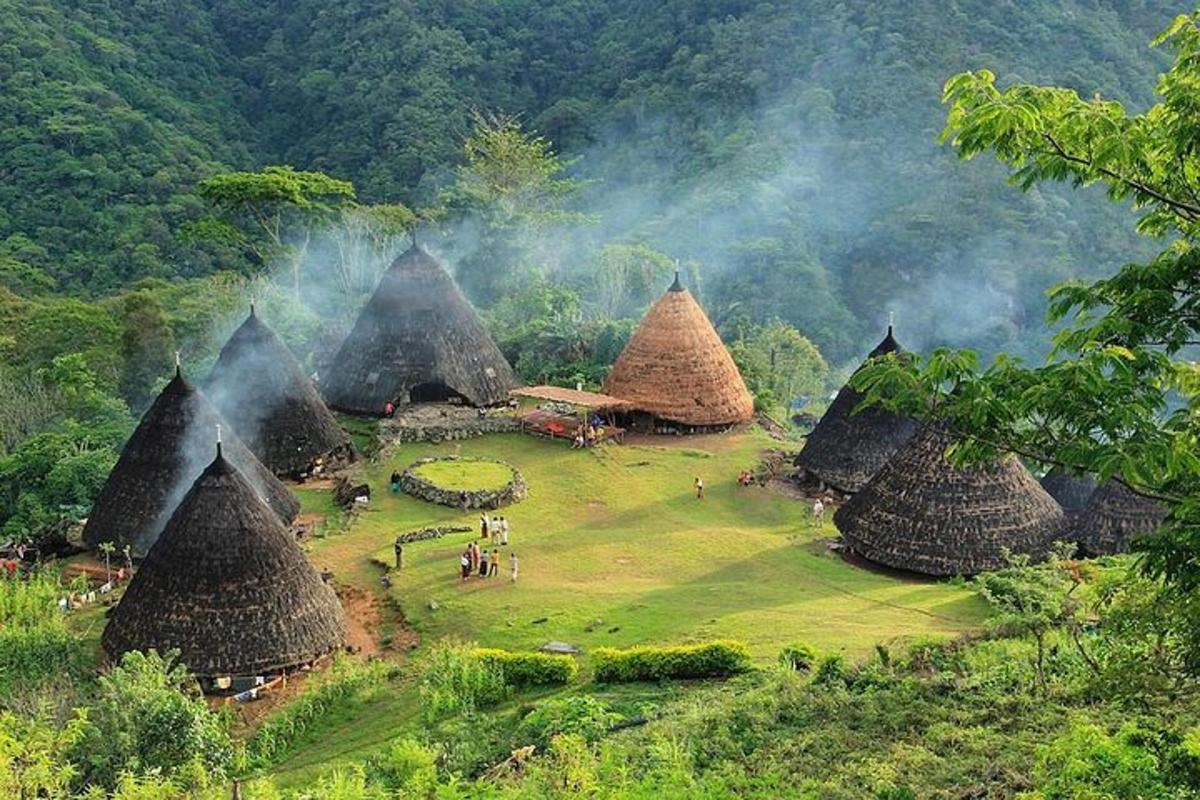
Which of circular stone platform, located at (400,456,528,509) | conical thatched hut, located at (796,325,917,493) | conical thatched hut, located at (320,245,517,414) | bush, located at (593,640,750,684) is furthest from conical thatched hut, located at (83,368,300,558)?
conical thatched hut, located at (796,325,917,493)

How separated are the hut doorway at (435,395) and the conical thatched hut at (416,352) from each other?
→ 0.02 m

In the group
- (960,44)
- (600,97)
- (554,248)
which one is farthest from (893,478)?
(600,97)

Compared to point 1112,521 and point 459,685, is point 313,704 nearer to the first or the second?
point 459,685

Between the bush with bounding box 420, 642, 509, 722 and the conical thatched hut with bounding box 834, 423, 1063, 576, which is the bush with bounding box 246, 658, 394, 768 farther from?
the conical thatched hut with bounding box 834, 423, 1063, 576

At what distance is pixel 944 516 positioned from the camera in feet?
72.7

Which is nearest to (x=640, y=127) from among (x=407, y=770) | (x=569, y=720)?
(x=569, y=720)

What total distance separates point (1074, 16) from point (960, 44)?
462 cm

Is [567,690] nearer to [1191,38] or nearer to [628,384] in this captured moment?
[1191,38]

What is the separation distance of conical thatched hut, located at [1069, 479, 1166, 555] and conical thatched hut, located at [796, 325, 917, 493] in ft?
15.2

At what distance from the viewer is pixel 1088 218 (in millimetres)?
46625

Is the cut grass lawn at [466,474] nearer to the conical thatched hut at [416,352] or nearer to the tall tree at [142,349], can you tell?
the conical thatched hut at [416,352]

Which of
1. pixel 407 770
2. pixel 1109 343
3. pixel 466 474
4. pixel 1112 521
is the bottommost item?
pixel 407 770

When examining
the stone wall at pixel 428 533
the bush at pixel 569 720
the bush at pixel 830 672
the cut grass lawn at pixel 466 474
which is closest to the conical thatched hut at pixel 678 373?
the cut grass lawn at pixel 466 474

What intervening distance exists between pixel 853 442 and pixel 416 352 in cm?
1053
